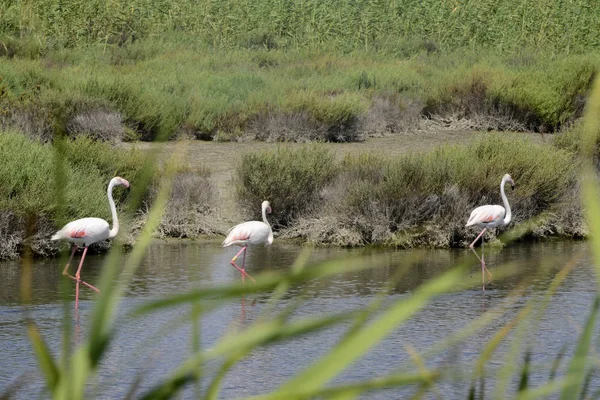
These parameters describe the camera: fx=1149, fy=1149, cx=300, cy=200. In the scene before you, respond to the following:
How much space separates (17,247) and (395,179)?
460 centimetres

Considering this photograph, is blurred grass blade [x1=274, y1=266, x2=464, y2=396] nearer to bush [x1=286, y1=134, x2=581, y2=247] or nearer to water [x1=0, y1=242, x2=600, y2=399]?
water [x1=0, y1=242, x2=600, y2=399]

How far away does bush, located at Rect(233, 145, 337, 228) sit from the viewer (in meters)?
14.5

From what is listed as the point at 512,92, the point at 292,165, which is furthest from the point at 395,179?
the point at 512,92

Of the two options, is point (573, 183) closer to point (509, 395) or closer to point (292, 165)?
point (292, 165)

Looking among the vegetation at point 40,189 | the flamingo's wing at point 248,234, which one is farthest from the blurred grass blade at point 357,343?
the flamingo's wing at point 248,234

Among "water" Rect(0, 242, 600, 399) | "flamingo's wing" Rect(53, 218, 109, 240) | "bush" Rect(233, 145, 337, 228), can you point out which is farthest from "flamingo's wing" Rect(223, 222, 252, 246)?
"bush" Rect(233, 145, 337, 228)

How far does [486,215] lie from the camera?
502 inches

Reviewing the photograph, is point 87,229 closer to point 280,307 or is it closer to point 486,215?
point 280,307

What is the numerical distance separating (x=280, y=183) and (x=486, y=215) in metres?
2.95

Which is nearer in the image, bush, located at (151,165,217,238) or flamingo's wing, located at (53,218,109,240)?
flamingo's wing, located at (53,218,109,240)

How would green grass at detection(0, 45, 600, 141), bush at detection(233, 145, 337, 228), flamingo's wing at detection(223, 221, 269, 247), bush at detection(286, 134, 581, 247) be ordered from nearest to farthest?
flamingo's wing at detection(223, 221, 269, 247)
bush at detection(286, 134, 581, 247)
bush at detection(233, 145, 337, 228)
green grass at detection(0, 45, 600, 141)

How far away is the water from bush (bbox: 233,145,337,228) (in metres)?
0.68

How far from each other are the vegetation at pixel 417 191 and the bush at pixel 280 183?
13 mm

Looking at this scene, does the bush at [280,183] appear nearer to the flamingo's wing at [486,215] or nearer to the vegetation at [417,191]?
the vegetation at [417,191]
